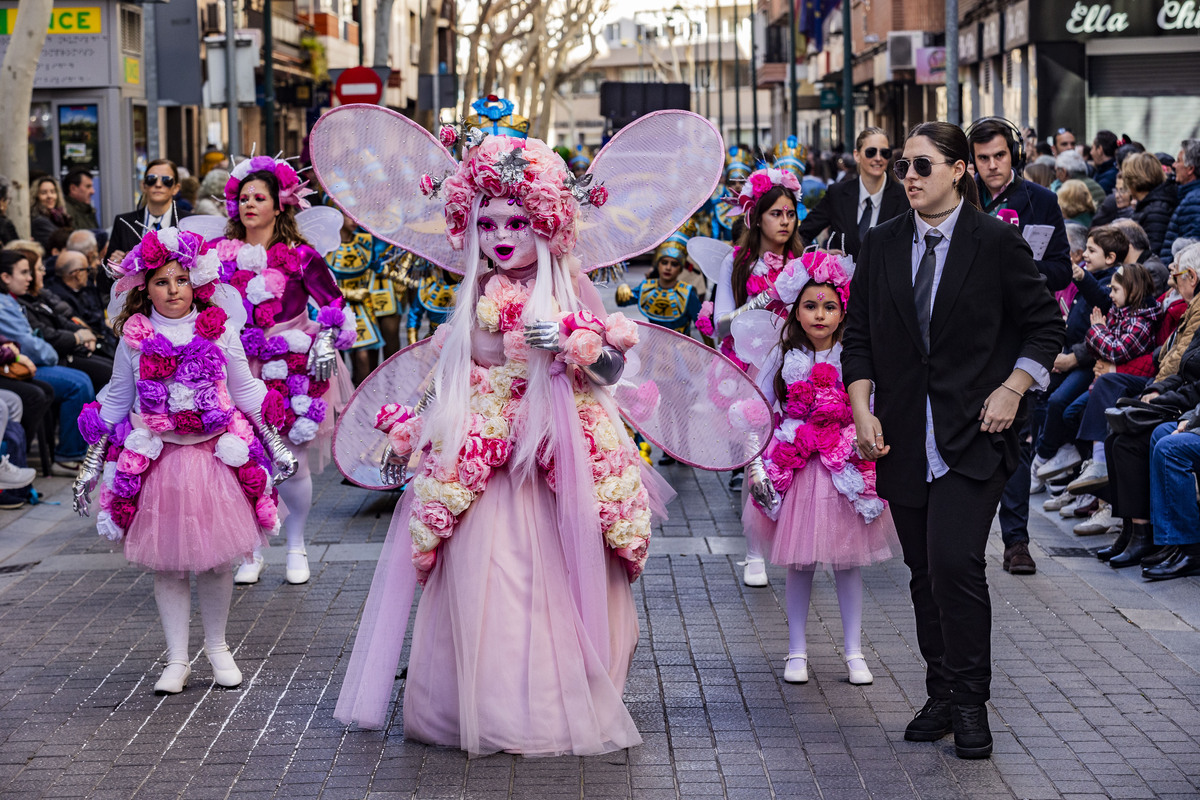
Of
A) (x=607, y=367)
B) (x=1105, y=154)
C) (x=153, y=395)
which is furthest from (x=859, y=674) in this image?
(x=1105, y=154)

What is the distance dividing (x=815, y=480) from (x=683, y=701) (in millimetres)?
1044

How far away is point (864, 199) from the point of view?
30.6ft

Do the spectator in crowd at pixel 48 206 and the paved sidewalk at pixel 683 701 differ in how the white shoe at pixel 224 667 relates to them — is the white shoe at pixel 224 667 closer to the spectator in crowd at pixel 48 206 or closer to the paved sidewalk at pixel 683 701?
the paved sidewalk at pixel 683 701

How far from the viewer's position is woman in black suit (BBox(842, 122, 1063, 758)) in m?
5.27

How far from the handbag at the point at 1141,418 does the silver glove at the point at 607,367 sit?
3.84 meters

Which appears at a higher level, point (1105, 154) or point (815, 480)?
point (1105, 154)

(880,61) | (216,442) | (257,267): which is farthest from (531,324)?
(880,61)

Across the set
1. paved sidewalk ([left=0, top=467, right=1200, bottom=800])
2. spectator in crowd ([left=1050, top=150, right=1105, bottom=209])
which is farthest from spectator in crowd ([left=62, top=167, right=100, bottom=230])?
spectator in crowd ([left=1050, top=150, right=1105, bottom=209])

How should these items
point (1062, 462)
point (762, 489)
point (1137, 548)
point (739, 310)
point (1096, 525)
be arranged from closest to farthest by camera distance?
point (762, 489) < point (739, 310) < point (1137, 548) < point (1096, 525) < point (1062, 462)

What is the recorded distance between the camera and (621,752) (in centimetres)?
548

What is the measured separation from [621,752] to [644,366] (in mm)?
1455

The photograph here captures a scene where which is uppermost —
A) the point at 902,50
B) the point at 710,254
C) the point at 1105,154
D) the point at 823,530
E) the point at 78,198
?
the point at 902,50

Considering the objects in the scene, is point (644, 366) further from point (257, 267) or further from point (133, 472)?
point (257, 267)

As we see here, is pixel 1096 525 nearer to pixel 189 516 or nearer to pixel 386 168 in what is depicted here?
pixel 386 168
